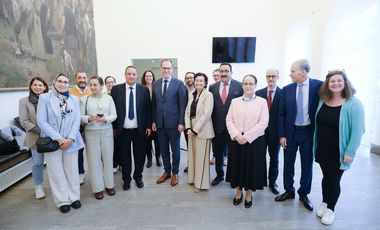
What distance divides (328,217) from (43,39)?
18.1 ft

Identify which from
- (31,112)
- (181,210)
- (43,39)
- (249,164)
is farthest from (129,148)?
(43,39)

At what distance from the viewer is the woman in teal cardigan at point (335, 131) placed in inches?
81.0

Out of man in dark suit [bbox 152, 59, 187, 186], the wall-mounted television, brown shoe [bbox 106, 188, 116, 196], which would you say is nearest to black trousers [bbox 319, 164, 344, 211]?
man in dark suit [bbox 152, 59, 187, 186]

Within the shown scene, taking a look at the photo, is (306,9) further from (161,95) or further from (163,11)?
(161,95)

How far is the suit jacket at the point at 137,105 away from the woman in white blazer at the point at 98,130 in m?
0.12

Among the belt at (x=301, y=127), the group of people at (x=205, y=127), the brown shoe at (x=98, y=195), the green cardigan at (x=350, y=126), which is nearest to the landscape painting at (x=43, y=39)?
the group of people at (x=205, y=127)

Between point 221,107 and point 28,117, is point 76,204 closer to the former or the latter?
point 28,117

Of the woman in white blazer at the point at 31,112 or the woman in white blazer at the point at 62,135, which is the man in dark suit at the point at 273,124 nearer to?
the woman in white blazer at the point at 62,135

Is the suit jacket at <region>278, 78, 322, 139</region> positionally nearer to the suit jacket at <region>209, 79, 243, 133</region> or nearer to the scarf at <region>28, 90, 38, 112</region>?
the suit jacket at <region>209, 79, 243, 133</region>

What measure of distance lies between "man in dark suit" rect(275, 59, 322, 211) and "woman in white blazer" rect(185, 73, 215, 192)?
91 cm

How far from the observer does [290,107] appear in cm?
254

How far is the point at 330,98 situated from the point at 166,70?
6.65ft

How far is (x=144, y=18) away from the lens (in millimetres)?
6988

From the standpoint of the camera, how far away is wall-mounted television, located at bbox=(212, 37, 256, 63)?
704 centimetres
